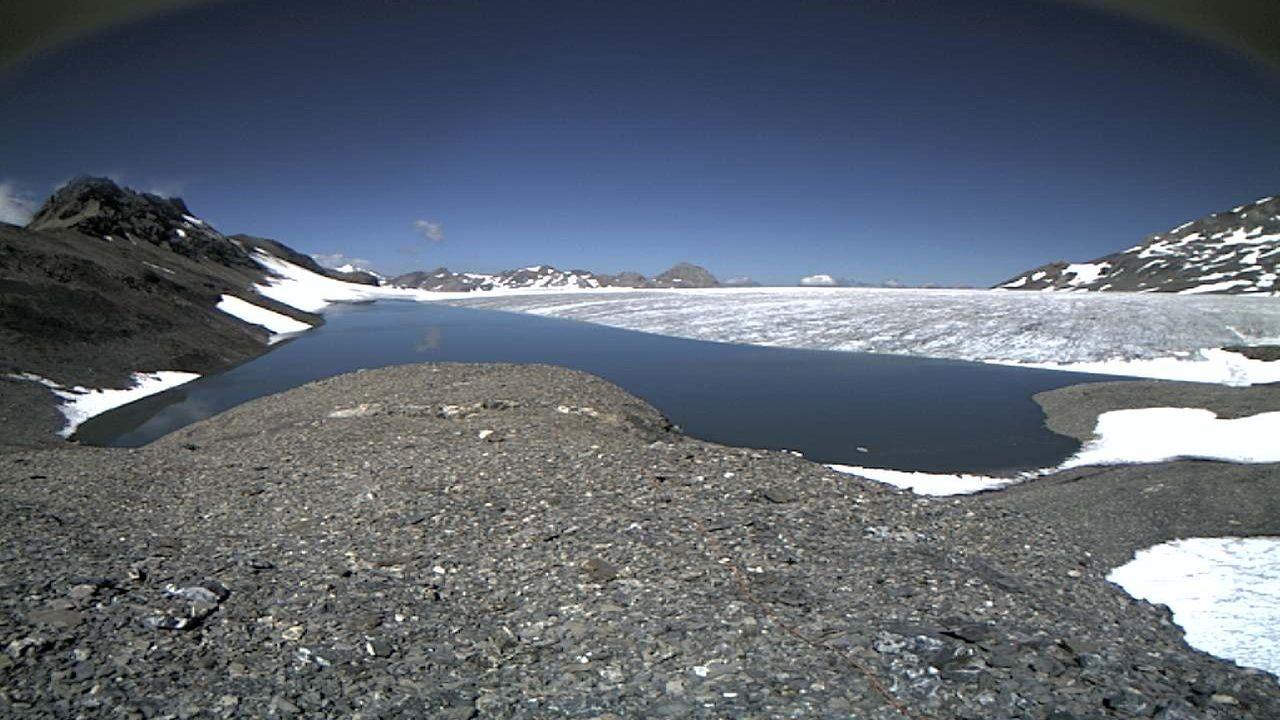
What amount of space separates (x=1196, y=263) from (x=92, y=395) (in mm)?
175438

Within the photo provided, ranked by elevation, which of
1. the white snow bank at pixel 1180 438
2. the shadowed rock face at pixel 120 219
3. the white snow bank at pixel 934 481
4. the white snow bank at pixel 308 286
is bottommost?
the white snow bank at pixel 934 481

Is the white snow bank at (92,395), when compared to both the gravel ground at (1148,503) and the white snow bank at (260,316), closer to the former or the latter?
the gravel ground at (1148,503)

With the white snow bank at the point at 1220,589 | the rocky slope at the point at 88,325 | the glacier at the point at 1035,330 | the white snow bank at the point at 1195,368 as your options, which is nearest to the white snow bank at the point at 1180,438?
the white snow bank at the point at 1220,589

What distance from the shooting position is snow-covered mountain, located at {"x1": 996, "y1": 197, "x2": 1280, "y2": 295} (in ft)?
367

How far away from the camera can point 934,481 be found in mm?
14617

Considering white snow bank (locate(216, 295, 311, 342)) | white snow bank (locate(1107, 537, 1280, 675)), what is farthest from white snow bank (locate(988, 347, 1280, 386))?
white snow bank (locate(216, 295, 311, 342))

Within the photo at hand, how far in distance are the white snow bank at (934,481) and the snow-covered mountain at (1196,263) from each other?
111m

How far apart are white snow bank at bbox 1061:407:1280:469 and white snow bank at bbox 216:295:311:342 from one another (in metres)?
53.6

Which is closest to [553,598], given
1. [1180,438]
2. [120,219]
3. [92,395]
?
[1180,438]

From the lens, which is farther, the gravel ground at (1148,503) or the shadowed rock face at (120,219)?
the shadowed rock face at (120,219)

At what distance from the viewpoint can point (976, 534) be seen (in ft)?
28.5

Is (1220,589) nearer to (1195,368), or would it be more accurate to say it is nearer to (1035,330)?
(1195,368)

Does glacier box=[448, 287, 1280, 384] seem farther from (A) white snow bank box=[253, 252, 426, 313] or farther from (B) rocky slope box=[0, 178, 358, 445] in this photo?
(A) white snow bank box=[253, 252, 426, 313]

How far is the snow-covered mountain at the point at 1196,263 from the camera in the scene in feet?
367
